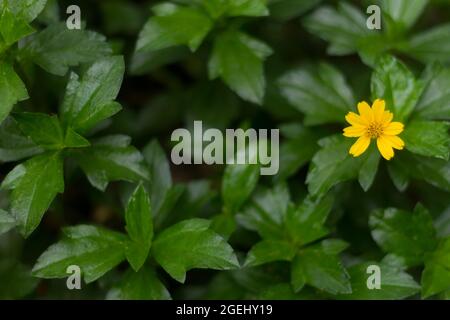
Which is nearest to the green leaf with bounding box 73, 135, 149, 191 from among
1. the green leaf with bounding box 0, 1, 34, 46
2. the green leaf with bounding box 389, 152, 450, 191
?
the green leaf with bounding box 0, 1, 34, 46

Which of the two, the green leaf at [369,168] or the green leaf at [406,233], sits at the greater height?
the green leaf at [369,168]

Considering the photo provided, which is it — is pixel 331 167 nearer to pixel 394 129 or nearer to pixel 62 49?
pixel 394 129

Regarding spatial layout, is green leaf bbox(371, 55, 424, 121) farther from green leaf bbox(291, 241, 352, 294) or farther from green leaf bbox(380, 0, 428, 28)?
green leaf bbox(291, 241, 352, 294)

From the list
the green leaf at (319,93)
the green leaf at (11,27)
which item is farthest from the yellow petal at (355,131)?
the green leaf at (11,27)

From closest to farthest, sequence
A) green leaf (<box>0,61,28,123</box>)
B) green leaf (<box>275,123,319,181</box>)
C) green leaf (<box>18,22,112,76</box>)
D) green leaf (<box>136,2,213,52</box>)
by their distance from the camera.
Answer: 1. green leaf (<box>0,61,28,123</box>)
2. green leaf (<box>18,22,112,76</box>)
3. green leaf (<box>136,2,213,52</box>)
4. green leaf (<box>275,123,319,181</box>)

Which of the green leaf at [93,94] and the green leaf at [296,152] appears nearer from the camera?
the green leaf at [93,94]

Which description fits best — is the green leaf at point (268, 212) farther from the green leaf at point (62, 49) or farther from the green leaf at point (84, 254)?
the green leaf at point (62, 49)
